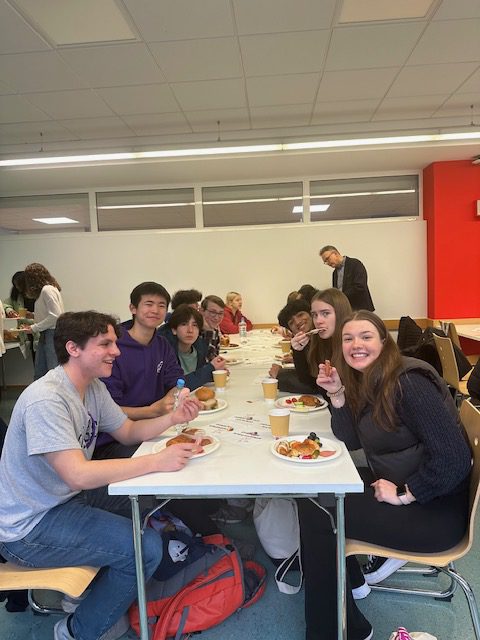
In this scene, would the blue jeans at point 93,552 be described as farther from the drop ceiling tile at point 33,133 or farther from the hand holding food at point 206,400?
the drop ceiling tile at point 33,133

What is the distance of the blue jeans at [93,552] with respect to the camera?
134cm

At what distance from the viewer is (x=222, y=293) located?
5.90 metres

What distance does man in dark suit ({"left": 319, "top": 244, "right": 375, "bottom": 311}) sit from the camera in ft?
16.5

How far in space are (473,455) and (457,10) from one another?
2658 millimetres

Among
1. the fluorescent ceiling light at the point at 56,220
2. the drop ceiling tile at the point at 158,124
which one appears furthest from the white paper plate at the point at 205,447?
the fluorescent ceiling light at the point at 56,220

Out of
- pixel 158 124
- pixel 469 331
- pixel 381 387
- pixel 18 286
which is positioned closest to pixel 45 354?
pixel 18 286

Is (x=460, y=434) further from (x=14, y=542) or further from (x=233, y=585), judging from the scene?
(x=14, y=542)

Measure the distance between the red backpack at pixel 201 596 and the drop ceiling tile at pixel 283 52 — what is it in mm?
3002

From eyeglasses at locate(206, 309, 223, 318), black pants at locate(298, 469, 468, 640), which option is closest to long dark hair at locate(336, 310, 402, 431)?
black pants at locate(298, 469, 468, 640)

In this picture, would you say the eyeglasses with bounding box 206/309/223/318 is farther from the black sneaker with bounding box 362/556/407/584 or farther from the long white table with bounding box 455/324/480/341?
the long white table with bounding box 455/324/480/341

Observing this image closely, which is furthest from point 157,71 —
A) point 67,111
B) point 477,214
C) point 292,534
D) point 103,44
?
point 477,214

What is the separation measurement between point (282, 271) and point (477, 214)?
2.48 metres

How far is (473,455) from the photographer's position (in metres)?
1.47

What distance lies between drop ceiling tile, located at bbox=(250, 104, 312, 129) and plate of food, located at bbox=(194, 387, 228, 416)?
9.36ft
